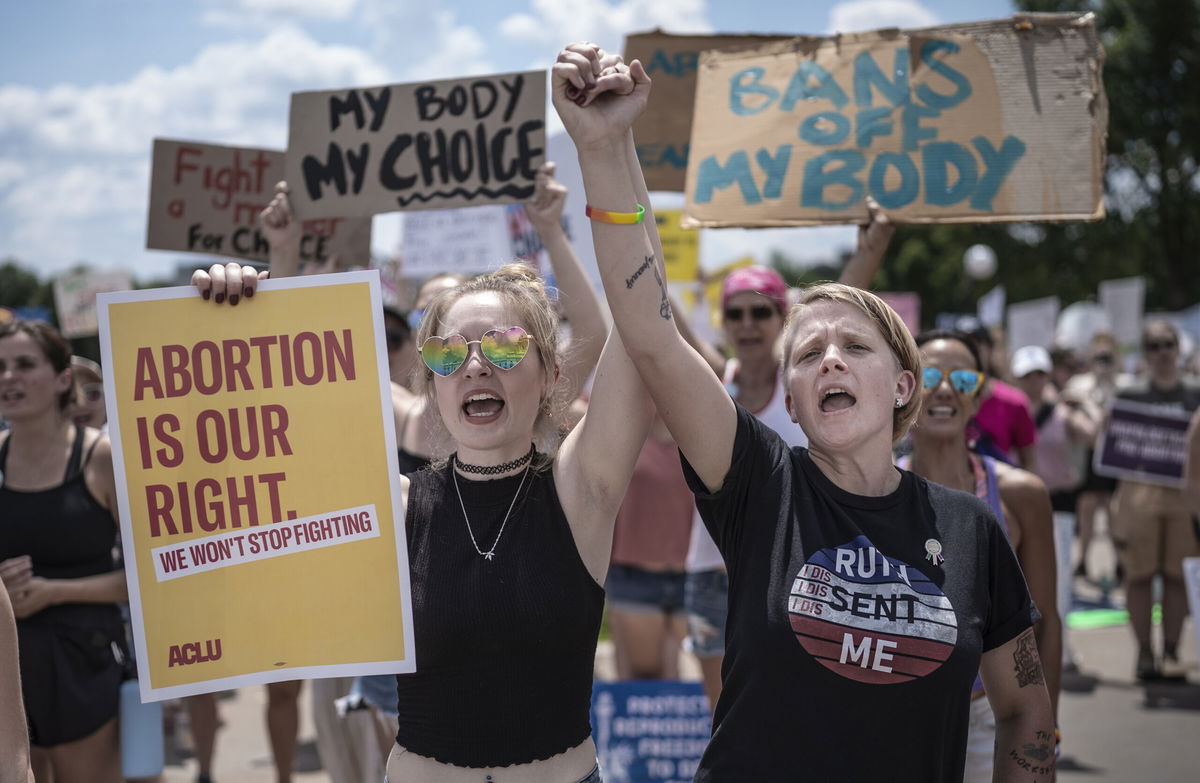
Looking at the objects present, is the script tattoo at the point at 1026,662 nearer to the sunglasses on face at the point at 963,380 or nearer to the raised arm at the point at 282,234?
the sunglasses on face at the point at 963,380

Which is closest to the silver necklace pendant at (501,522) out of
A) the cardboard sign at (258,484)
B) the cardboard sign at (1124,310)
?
the cardboard sign at (258,484)

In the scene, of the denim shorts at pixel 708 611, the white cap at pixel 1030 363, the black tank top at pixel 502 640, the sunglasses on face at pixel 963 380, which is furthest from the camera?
the white cap at pixel 1030 363

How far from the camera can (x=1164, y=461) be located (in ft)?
24.8

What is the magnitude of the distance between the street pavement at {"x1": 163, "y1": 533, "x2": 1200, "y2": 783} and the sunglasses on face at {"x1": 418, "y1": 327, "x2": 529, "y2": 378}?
2772mm

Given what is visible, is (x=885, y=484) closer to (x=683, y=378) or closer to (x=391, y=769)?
(x=683, y=378)

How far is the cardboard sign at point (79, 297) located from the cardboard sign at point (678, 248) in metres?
4.85

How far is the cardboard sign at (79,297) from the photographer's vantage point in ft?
31.3

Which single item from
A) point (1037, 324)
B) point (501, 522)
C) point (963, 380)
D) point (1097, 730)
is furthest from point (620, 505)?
point (1037, 324)

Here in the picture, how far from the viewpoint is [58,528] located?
3.63m

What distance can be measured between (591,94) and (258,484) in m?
1.08

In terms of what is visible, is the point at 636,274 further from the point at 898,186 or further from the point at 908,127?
the point at 908,127

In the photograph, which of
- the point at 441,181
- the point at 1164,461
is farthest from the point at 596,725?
the point at 1164,461

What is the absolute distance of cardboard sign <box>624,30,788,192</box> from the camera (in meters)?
4.77

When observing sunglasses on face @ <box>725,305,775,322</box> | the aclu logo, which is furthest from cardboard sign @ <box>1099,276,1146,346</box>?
the aclu logo
